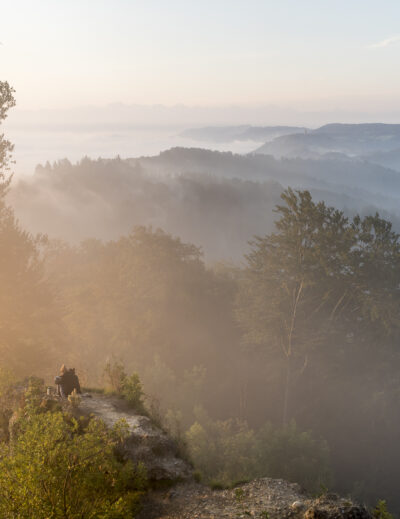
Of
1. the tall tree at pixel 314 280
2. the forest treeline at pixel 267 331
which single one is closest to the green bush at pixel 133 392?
the forest treeline at pixel 267 331

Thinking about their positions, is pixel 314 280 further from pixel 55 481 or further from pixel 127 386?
pixel 55 481

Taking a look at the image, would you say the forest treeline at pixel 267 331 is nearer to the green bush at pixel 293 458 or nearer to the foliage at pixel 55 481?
the green bush at pixel 293 458

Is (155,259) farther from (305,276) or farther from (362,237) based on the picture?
(362,237)

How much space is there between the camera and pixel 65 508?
19.1ft

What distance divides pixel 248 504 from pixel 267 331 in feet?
79.7

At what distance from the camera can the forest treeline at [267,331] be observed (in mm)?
27891

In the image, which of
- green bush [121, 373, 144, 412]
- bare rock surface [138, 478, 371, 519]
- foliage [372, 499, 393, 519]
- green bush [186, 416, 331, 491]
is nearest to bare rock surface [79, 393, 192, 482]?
bare rock surface [138, 478, 371, 519]

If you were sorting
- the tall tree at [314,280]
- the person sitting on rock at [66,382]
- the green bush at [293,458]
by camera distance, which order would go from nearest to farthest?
the person sitting on rock at [66,382]
the green bush at [293,458]
the tall tree at [314,280]

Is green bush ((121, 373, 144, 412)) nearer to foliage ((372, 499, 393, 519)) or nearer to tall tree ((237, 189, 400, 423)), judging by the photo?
foliage ((372, 499, 393, 519))

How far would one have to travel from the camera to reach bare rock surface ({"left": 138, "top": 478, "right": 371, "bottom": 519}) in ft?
24.0

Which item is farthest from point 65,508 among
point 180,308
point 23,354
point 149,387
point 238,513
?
point 180,308

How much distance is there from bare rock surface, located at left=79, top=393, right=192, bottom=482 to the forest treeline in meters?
13.0

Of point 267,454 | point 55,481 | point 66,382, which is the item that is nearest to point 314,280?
point 267,454

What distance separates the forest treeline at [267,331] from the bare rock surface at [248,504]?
581 inches
